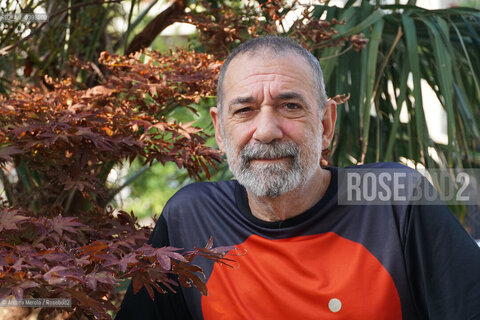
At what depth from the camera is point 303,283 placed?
1588mm

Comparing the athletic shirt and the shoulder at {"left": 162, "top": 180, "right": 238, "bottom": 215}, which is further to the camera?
the shoulder at {"left": 162, "top": 180, "right": 238, "bottom": 215}

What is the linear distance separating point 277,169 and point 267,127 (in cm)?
12

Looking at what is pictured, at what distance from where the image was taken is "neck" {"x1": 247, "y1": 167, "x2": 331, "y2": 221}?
5.48 feet

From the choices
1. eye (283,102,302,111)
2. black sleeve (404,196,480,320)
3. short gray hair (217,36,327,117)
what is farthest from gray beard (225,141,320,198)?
black sleeve (404,196,480,320)

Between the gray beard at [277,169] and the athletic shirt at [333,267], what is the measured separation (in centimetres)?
9

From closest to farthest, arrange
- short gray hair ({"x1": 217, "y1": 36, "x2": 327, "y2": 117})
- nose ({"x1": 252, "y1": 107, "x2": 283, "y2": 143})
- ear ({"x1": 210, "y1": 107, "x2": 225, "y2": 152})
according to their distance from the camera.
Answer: nose ({"x1": 252, "y1": 107, "x2": 283, "y2": 143}) → short gray hair ({"x1": 217, "y1": 36, "x2": 327, "y2": 117}) → ear ({"x1": 210, "y1": 107, "x2": 225, "y2": 152})

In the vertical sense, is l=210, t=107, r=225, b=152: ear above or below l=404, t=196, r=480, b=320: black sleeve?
above

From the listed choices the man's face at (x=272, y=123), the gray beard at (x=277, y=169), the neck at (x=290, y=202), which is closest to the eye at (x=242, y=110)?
the man's face at (x=272, y=123)

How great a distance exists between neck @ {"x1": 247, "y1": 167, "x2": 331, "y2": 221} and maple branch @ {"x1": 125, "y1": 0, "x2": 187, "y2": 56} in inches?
40.7

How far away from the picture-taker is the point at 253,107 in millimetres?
1679

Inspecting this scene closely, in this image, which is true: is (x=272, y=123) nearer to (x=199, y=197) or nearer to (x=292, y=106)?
(x=292, y=106)

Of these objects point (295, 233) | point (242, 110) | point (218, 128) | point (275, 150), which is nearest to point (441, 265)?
point (295, 233)

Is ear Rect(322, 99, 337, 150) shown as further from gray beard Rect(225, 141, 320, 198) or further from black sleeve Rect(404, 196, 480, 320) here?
black sleeve Rect(404, 196, 480, 320)

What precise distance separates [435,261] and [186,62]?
43.5 inches
